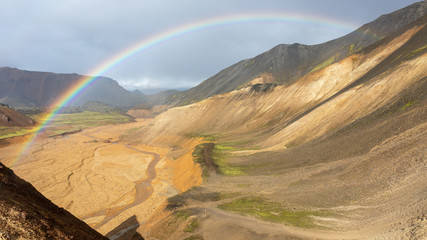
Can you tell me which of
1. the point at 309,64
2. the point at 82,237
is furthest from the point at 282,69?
the point at 82,237

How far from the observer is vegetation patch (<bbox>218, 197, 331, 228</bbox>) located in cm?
1645

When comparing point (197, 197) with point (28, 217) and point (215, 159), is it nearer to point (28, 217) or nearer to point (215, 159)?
point (215, 159)

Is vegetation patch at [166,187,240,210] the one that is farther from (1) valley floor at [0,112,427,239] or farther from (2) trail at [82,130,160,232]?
(2) trail at [82,130,160,232]

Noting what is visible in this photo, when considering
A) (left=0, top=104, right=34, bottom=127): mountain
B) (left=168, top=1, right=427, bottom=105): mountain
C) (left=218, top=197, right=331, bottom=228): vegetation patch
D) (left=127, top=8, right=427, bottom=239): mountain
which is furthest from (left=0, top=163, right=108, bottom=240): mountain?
(left=0, top=104, right=34, bottom=127): mountain

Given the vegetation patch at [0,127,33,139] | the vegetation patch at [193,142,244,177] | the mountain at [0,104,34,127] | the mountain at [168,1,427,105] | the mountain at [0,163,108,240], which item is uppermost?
the mountain at [168,1,427,105]

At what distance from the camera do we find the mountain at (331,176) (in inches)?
583

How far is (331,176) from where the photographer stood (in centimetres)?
2234

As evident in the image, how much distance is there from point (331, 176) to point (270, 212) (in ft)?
26.6

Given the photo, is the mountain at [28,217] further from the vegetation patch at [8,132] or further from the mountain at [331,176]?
the vegetation patch at [8,132]

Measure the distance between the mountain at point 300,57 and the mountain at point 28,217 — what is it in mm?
95139

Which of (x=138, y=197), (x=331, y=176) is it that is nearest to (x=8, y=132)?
(x=138, y=197)

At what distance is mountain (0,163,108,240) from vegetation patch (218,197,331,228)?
12527mm

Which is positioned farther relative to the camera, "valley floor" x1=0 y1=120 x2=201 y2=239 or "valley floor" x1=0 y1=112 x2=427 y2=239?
"valley floor" x1=0 y1=120 x2=201 y2=239

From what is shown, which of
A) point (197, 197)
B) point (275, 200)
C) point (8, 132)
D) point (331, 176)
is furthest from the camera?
point (8, 132)
